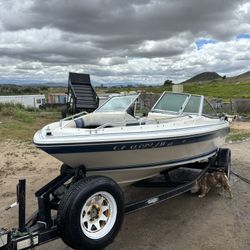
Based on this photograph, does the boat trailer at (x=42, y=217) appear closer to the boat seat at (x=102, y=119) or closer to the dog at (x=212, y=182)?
the boat seat at (x=102, y=119)

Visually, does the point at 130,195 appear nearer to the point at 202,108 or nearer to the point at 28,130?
the point at 202,108

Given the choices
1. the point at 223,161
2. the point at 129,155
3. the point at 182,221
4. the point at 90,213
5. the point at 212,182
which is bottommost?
the point at 182,221

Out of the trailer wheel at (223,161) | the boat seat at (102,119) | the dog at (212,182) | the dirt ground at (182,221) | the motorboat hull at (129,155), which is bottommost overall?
the dirt ground at (182,221)

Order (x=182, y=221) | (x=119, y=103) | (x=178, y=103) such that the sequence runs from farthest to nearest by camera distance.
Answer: (x=178, y=103) → (x=119, y=103) → (x=182, y=221)

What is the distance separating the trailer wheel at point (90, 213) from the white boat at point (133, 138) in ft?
1.37

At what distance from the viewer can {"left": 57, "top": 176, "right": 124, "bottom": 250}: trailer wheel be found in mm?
3779

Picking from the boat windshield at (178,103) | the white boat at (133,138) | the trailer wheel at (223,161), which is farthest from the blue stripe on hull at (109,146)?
the trailer wheel at (223,161)

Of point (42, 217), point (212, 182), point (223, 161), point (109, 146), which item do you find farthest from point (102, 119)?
point (223, 161)

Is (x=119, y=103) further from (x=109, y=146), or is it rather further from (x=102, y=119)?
(x=109, y=146)

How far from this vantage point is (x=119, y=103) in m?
6.39

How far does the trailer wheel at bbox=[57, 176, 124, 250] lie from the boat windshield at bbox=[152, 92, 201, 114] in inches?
111

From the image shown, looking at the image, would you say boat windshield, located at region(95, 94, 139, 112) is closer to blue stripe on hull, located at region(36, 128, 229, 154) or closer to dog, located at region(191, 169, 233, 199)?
blue stripe on hull, located at region(36, 128, 229, 154)

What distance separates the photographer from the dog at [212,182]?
21.1ft

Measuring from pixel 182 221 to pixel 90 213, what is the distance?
6.21 feet
